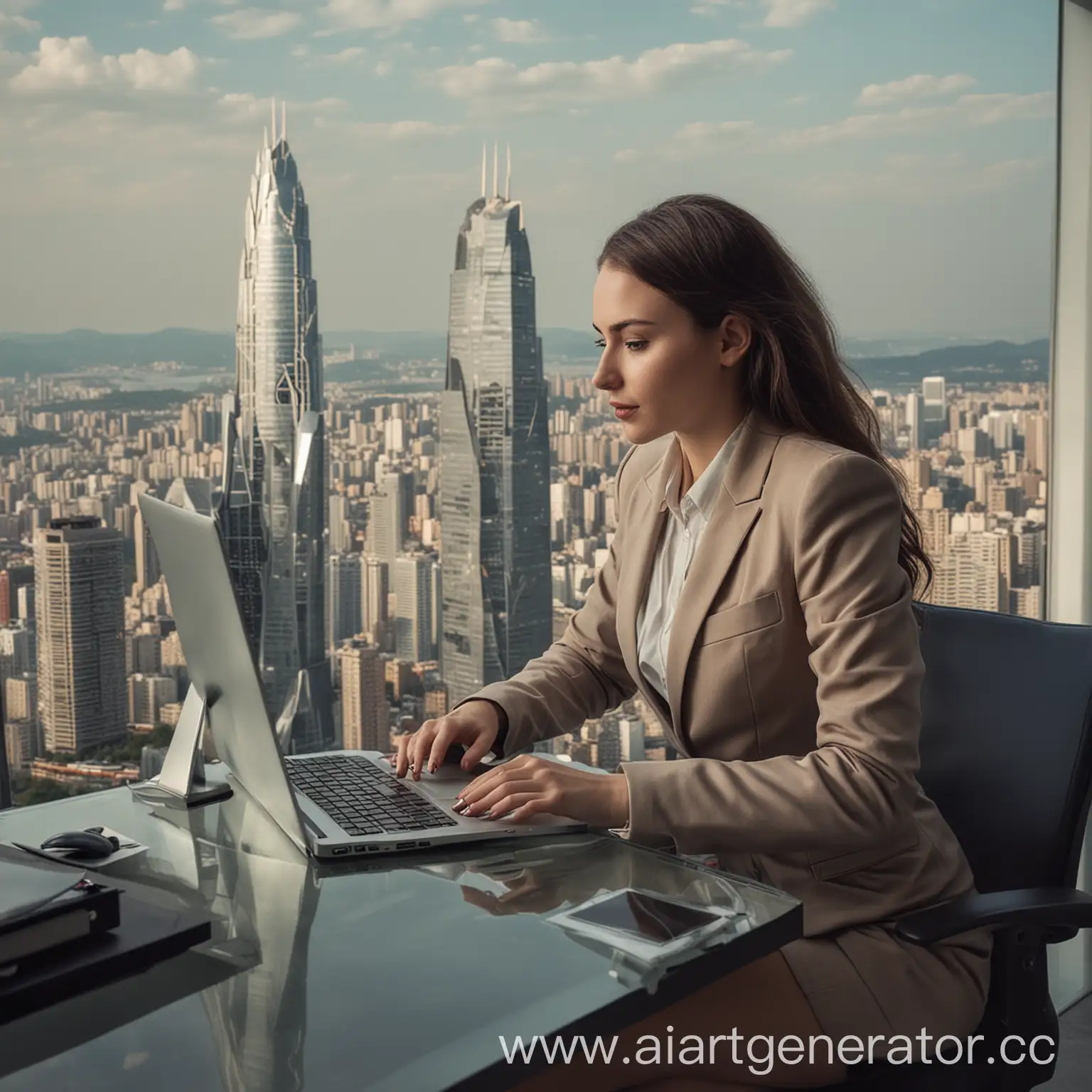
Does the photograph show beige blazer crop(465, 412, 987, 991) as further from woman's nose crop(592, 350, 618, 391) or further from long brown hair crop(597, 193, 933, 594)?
woman's nose crop(592, 350, 618, 391)

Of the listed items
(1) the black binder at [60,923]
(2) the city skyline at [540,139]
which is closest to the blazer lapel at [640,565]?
(2) the city skyline at [540,139]

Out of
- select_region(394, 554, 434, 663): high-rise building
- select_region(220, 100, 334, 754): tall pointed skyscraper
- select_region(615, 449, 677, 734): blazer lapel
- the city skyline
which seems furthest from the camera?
select_region(394, 554, 434, 663): high-rise building

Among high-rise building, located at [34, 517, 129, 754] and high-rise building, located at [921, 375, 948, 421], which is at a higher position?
high-rise building, located at [921, 375, 948, 421]

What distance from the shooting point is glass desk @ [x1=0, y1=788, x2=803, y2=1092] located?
0.86 meters

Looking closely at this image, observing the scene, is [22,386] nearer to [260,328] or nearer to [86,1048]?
[260,328]

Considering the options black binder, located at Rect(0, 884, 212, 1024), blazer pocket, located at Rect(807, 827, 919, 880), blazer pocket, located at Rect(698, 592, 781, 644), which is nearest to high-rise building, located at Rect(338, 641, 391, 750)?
blazer pocket, located at Rect(698, 592, 781, 644)

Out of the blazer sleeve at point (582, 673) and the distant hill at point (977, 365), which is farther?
the distant hill at point (977, 365)

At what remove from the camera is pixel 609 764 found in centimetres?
285

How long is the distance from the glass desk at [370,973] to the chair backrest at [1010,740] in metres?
0.56

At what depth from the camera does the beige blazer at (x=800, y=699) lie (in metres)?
1.36

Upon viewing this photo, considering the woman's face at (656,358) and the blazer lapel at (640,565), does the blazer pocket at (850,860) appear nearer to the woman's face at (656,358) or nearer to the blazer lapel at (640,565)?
the blazer lapel at (640,565)

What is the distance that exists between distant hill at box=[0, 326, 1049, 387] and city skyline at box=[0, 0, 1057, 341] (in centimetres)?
3

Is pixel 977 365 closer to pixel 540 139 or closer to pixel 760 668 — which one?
pixel 540 139

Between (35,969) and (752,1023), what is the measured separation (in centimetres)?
71
